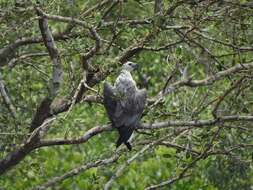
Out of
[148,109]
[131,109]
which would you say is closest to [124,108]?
[131,109]

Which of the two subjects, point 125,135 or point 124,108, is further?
point 124,108

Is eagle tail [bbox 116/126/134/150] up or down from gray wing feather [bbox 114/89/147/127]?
down

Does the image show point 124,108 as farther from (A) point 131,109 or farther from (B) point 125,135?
(B) point 125,135

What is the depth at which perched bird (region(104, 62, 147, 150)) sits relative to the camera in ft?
22.9

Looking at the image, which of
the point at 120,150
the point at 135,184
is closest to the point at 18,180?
the point at 135,184

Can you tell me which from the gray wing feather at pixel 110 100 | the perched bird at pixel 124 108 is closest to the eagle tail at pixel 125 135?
the perched bird at pixel 124 108

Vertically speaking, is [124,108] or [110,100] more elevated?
[110,100]

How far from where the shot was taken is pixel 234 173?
813cm

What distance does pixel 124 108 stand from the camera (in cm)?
725

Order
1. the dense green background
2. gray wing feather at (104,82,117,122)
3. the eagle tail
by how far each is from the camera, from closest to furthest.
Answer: the dense green background → gray wing feather at (104,82,117,122) → the eagle tail

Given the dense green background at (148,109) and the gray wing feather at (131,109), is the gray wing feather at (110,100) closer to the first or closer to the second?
the gray wing feather at (131,109)

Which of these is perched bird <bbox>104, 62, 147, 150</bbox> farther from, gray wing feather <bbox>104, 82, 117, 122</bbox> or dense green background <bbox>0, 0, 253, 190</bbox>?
dense green background <bbox>0, 0, 253, 190</bbox>

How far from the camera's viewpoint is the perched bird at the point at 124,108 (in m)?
6.97

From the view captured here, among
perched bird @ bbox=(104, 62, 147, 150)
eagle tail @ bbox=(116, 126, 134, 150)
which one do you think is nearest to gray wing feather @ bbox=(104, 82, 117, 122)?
perched bird @ bbox=(104, 62, 147, 150)
